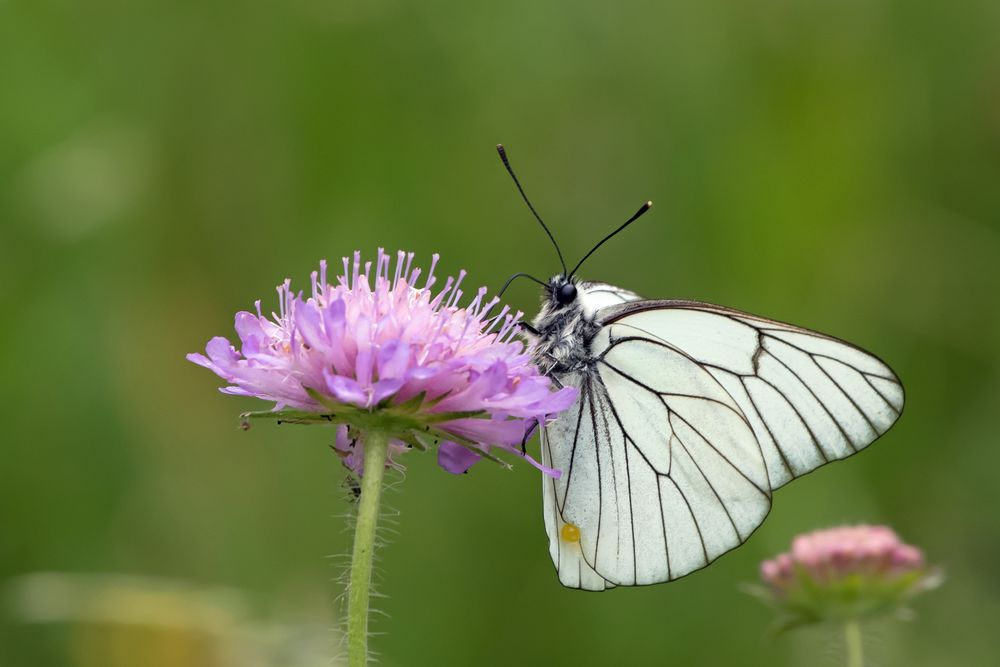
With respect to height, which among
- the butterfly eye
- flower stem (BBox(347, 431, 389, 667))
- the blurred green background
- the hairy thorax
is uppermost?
the blurred green background

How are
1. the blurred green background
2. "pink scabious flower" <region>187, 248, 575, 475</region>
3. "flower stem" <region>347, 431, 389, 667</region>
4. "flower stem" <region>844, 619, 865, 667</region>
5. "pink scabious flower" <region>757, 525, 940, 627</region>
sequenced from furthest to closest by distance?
the blurred green background → "pink scabious flower" <region>757, 525, 940, 627</region> → "flower stem" <region>844, 619, 865, 667</region> → "pink scabious flower" <region>187, 248, 575, 475</region> → "flower stem" <region>347, 431, 389, 667</region>

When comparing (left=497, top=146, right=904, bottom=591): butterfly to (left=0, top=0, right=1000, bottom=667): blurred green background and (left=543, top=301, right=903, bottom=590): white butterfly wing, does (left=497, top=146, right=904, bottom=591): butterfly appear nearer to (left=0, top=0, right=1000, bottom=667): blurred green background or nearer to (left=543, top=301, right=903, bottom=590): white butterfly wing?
(left=543, top=301, right=903, bottom=590): white butterfly wing

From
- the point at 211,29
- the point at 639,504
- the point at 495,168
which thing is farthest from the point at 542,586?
the point at 211,29

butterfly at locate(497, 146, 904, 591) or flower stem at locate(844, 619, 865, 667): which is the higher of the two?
butterfly at locate(497, 146, 904, 591)

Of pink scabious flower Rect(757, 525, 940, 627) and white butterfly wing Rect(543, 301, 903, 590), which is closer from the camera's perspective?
pink scabious flower Rect(757, 525, 940, 627)

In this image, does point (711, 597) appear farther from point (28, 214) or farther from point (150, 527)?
point (28, 214)

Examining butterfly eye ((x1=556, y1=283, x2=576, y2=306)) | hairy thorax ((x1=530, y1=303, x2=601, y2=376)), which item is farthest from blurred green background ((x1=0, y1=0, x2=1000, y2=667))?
butterfly eye ((x1=556, y1=283, x2=576, y2=306))

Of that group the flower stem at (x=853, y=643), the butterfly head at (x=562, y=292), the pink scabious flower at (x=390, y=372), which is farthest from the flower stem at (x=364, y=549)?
the flower stem at (x=853, y=643)
